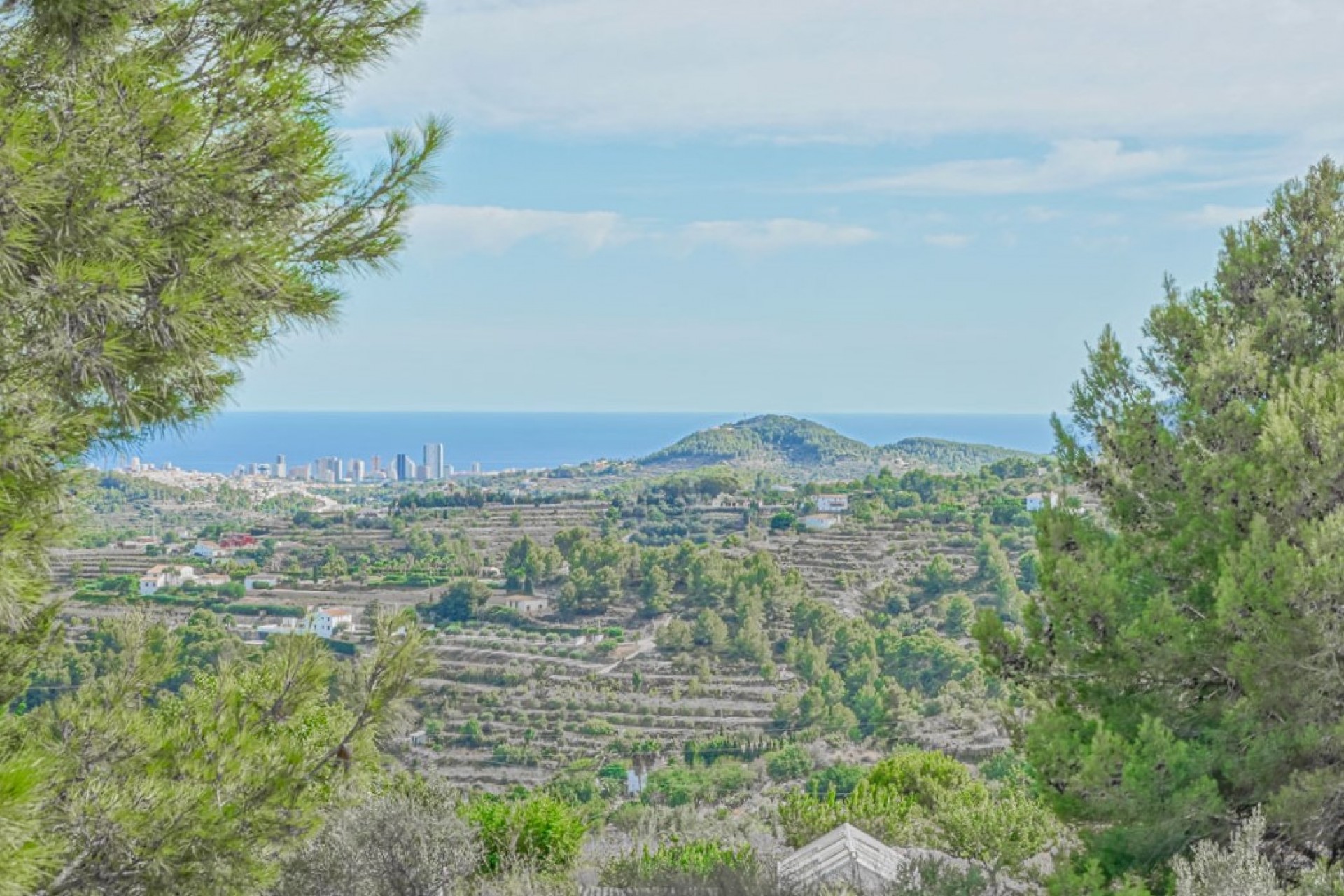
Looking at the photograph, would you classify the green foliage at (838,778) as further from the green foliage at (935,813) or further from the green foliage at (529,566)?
the green foliage at (529,566)

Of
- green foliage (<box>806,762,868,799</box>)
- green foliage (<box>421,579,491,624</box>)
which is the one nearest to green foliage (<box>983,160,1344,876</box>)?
green foliage (<box>806,762,868,799</box>)

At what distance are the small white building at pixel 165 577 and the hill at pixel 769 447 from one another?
32728 millimetres

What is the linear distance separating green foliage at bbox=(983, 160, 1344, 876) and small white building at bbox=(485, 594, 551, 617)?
27.3 m

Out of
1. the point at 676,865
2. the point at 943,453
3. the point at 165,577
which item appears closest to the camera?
the point at 676,865

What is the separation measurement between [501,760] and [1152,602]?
1767 centimetres

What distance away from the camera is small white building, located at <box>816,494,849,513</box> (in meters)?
37.4

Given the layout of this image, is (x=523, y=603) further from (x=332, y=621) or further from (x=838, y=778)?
(x=838, y=778)

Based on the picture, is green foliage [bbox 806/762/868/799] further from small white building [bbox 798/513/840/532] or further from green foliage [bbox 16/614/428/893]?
small white building [bbox 798/513/840/532]

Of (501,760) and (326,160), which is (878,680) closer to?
(501,760)

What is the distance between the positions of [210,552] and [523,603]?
10.1 meters

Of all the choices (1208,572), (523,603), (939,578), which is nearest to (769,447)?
(523,603)

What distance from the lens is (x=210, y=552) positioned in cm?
3300

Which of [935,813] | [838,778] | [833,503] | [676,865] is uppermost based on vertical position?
[833,503]

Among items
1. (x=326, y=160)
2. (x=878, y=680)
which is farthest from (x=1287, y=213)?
(x=878, y=680)
